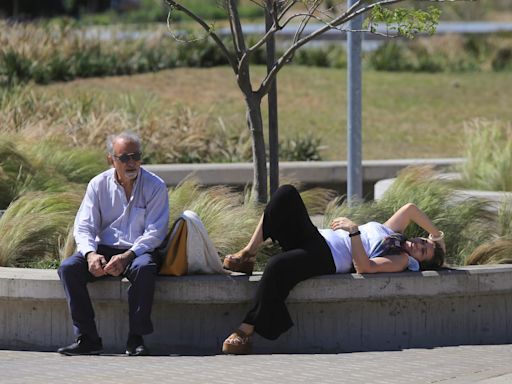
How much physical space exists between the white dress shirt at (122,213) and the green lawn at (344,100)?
7019mm

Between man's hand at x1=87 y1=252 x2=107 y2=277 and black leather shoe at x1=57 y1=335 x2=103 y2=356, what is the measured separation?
1.20 ft

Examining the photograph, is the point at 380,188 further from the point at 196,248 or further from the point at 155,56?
the point at 155,56

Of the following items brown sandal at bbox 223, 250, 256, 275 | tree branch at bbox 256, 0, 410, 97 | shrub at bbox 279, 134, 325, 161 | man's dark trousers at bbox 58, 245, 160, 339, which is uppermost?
tree branch at bbox 256, 0, 410, 97

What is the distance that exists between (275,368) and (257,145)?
8.09 feet

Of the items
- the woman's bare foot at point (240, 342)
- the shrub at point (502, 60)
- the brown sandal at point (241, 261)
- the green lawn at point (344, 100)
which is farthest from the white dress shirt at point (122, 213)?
the shrub at point (502, 60)

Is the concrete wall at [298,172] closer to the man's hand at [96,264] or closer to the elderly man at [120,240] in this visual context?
the elderly man at [120,240]

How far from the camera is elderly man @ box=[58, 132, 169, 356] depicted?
7.34m

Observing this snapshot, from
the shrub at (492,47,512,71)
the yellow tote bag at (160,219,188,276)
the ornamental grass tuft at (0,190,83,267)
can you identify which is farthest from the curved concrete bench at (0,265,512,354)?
the shrub at (492,47,512,71)

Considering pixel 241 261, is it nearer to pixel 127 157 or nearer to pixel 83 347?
pixel 127 157

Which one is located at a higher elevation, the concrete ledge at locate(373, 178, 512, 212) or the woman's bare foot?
the concrete ledge at locate(373, 178, 512, 212)

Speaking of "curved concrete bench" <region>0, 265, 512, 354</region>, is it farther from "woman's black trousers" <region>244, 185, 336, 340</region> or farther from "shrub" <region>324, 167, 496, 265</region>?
"shrub" <region>324, 167, 496, 265</region>

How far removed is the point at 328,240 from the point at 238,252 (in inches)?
22.1

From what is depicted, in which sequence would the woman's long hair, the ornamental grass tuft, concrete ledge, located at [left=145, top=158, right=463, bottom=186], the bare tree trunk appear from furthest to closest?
1. concrete ledge, located at [left=145, top=158, right=463, bottom=186]
2. the bare tree trunk
3. the ornamental grass tuft
4. the woman's long hair

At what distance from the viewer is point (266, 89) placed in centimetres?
891
